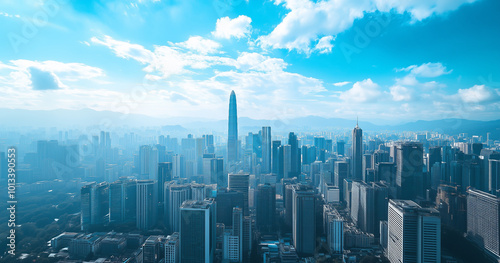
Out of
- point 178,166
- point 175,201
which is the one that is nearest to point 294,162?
point 178,166

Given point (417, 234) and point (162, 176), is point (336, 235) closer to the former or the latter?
point (417, 234)

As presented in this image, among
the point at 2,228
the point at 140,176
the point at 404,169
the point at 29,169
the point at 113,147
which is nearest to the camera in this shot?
the point at 2,228

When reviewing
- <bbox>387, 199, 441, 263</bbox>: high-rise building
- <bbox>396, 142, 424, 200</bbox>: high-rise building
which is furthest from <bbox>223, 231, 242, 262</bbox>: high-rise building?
<bbox>396, 142, 424, 200</bbox>: high-rise building

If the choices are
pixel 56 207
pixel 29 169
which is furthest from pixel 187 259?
pixel 29 169

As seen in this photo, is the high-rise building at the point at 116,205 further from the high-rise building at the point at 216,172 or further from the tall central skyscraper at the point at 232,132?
the tall central skyscraper at the point at 232,132

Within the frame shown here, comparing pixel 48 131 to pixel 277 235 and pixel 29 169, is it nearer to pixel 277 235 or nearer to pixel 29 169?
pixel 29 169
